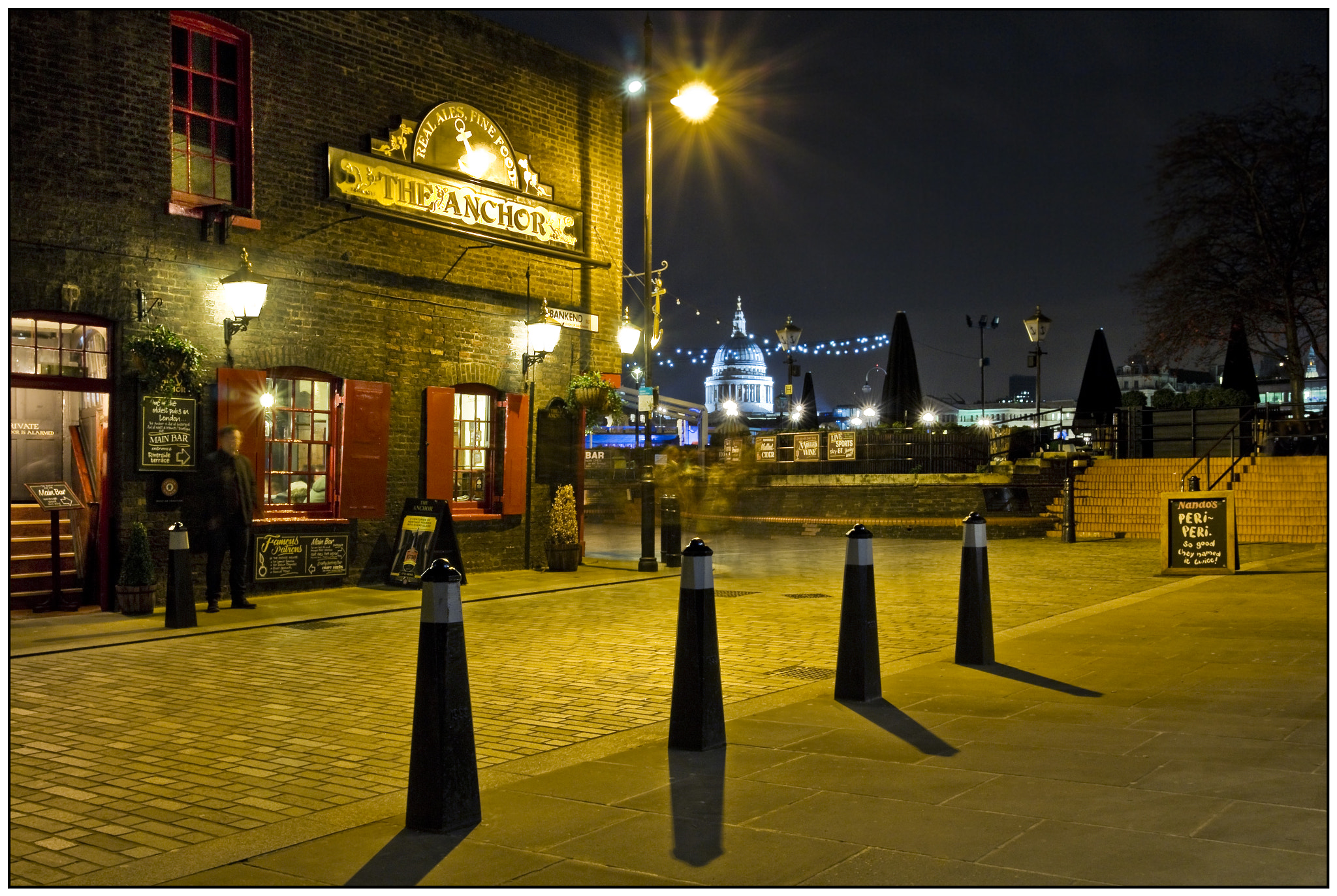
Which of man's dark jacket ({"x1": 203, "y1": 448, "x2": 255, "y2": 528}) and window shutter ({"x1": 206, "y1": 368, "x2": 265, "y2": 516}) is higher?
window shutter ({"x1": 206, "y1": 368, "x2": 265, "y2": 516})

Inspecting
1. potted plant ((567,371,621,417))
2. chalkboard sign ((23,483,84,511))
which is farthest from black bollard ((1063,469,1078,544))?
chalkboard sign ((23,483,84,511))

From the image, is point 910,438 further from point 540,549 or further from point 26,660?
point 26,660

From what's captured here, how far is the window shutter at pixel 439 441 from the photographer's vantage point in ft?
48.6

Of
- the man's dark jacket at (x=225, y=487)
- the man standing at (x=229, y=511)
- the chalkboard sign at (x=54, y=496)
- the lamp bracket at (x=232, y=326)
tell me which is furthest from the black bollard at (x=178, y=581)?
the lamp bracket at (x=232, y=326)

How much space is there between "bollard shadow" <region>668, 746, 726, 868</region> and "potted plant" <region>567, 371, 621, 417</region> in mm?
11031

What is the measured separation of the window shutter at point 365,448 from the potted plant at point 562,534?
8.57 ft

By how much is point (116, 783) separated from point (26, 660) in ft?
13.4

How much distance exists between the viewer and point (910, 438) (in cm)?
3052

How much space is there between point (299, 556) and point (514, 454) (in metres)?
3.49

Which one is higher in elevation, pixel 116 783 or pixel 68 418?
pixel 68 418

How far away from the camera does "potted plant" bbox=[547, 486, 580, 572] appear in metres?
16.1

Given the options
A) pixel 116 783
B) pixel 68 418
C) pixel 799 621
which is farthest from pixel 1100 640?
pixel 68 418

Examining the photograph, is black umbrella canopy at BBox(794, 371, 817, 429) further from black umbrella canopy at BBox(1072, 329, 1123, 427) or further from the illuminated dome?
the illuminated dome

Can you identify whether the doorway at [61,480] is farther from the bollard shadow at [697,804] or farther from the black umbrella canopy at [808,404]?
the black umbrella canopy at [808,404]
